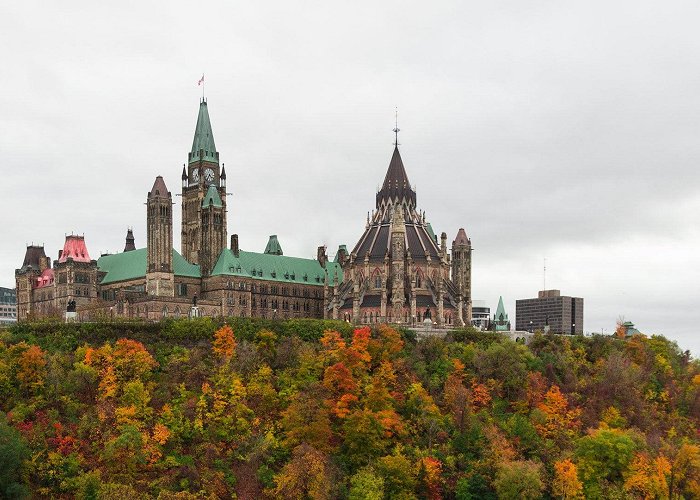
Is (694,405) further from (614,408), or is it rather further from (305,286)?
(305,286)

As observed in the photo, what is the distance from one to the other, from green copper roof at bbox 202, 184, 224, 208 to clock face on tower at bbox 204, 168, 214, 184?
12.1ft

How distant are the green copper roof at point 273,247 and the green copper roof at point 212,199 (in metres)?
18.0

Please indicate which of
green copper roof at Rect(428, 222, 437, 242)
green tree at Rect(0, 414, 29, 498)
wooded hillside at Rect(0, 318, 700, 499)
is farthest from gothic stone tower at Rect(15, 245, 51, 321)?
green tree at Rect(0, 414, 29, 498)

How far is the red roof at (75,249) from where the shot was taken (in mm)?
158875

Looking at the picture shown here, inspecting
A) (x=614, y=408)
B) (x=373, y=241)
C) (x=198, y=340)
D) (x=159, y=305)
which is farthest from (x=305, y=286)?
(x=614, y=408)

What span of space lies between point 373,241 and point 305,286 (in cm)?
1542

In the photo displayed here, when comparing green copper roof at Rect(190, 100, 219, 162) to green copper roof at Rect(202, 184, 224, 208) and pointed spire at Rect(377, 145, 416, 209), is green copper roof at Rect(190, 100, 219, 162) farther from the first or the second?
pointed spire at Rect(377, 145, 416, 209)

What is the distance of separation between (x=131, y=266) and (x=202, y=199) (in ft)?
46.6

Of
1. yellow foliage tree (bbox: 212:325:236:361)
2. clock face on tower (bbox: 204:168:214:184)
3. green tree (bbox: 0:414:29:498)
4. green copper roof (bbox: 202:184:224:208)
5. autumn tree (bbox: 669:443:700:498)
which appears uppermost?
clock face on tower (bbox: 204:168:214:184)

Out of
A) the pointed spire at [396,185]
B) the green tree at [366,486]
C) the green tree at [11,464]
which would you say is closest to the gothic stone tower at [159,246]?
the pointed spire at [396,185]

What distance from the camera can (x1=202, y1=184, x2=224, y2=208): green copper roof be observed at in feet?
523

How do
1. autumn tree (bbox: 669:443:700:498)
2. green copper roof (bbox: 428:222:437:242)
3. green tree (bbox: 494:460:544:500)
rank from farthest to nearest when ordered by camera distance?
green copper roof (bbox: 428:222:437:242), autumn tree (bbox: 669:443:700:498), green tree (bbox: 494:460:544:500)

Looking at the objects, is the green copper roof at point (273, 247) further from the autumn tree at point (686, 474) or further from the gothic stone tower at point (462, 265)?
the autumn tree at point (686, 474)

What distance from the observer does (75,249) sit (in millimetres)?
159625
